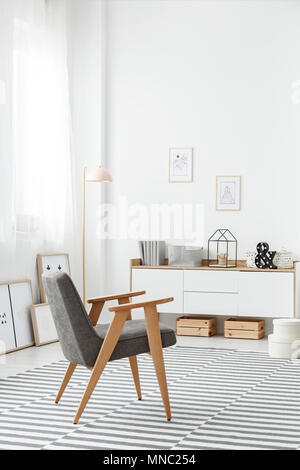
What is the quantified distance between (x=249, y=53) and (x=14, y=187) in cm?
270

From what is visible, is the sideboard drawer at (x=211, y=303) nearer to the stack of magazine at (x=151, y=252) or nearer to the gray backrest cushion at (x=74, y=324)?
the stack of magazine at (x=151, y=252)

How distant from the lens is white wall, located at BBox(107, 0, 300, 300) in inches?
258

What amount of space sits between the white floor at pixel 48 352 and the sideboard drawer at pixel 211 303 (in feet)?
0.88

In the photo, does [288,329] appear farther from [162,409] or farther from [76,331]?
[76,331]

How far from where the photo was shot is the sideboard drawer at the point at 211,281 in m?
6.34

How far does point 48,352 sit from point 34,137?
6.55 ft

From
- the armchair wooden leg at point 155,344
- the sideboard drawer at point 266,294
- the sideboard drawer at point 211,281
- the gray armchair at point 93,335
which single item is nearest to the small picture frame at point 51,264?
the sideboard drawer at point 211,281

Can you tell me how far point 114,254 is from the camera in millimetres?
7102

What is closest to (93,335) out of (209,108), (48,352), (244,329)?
(48,352)

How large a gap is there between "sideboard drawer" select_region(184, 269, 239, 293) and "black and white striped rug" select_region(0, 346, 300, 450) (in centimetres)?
118

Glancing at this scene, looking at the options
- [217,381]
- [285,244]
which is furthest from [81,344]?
[285,244]

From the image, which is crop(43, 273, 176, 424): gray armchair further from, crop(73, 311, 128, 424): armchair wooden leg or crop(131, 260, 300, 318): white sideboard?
crop(131, 260, 300, 318): white sideboard

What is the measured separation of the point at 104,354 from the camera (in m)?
3.55

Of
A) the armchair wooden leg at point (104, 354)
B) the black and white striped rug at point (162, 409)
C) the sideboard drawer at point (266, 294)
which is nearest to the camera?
the black and white striped rug at point (162, 409)
